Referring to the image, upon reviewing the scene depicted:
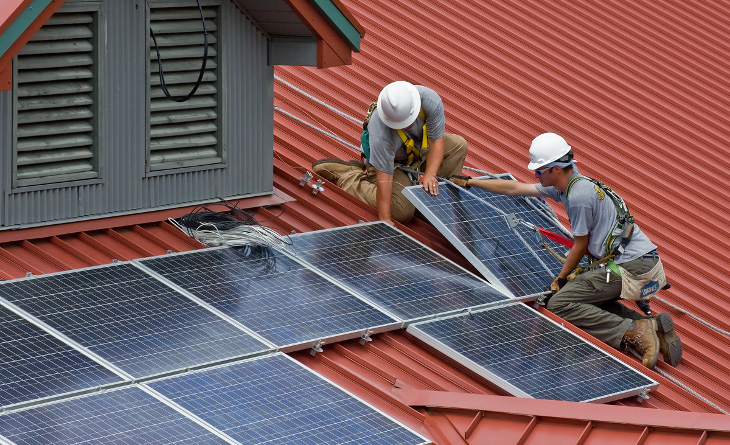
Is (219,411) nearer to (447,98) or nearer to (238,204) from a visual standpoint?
(238,204)

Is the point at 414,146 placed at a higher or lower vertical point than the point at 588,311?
higher

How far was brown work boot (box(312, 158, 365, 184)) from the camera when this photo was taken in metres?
14.7

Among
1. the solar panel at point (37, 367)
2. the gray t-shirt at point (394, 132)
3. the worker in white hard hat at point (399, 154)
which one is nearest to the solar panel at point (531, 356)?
the worker in white hard hat at point (399, 154)

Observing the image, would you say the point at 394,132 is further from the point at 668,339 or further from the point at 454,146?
the point at 668,339

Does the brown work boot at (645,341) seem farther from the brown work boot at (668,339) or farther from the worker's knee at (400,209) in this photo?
the worker's knee at (400,209)

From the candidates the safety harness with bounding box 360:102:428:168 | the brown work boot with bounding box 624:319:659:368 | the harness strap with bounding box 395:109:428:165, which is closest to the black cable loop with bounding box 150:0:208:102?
the safety harness with bounding box 360:102:428:168

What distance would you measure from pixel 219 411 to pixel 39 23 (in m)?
3.40

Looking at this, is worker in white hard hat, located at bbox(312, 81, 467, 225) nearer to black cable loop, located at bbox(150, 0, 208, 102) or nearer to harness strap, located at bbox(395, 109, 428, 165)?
harness strap, located at bbox(395, 109, 428, 165)

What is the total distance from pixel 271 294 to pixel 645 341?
370 cm

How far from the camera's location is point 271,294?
39.0 feet

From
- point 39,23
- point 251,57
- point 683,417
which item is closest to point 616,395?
point 683,417

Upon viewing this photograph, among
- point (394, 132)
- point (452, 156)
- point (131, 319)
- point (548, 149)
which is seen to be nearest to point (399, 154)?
point (394, 132)

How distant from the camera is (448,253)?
45.5ft

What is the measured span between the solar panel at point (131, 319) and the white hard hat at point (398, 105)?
129 inches
